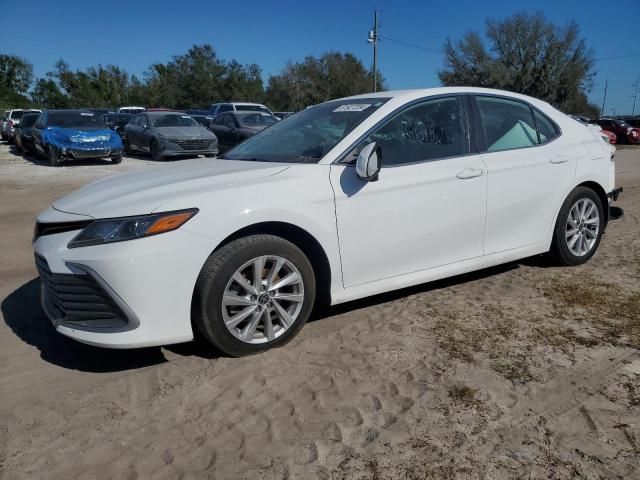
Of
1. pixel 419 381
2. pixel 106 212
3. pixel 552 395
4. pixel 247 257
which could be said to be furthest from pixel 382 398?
pixel 106 212

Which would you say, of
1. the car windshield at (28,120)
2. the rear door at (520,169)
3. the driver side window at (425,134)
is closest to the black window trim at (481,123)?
the rear door at (520,169)

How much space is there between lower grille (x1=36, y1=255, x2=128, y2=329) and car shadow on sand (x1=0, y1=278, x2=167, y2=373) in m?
0.36

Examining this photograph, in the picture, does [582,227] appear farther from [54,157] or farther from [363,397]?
[54,157]

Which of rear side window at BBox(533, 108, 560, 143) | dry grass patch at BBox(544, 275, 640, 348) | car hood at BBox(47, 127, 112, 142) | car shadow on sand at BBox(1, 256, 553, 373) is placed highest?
rear side window at BBox(533, 108, 560, 143)

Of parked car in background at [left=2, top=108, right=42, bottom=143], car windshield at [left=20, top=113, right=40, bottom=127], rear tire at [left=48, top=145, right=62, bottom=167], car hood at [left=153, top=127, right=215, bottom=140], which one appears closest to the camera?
rear tire at [left=48, top=145, right=62, bottom=167]

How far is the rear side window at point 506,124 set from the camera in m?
4.17

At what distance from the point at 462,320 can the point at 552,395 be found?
1056 millimetres

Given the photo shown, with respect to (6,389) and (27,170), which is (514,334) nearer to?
(6,389)

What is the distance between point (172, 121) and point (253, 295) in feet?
48.6

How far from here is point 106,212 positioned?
2.95 m

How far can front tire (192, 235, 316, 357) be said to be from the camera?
3.00 metres

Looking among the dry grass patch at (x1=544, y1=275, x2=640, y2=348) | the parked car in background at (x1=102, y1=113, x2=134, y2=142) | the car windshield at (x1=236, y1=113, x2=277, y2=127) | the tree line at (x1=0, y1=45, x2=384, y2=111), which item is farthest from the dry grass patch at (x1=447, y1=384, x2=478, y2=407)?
the tree line at (x1=0, y1=45, x2=384, y2=111)

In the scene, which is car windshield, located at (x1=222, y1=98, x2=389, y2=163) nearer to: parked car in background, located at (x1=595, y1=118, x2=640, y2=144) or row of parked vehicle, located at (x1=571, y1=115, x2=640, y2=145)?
row of parked vehicle, located at (x1=571, y1=115, x2=640, y2=145)

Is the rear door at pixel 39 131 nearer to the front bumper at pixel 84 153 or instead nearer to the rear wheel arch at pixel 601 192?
the front bumper at pixel 84 153
